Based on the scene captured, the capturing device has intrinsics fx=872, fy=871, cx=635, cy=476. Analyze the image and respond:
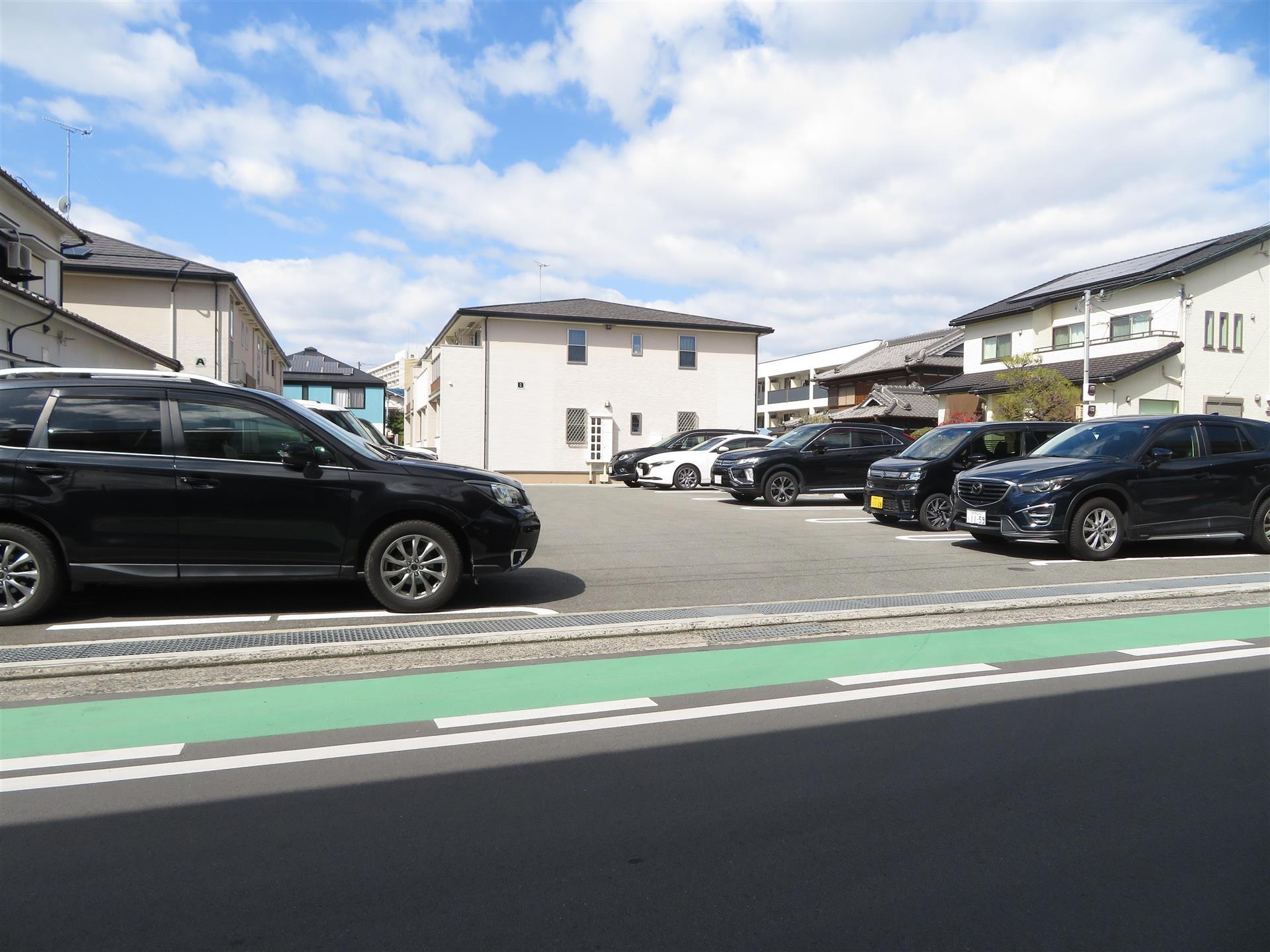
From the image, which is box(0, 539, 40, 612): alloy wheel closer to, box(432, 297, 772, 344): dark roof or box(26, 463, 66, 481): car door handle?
box(26, 463, 66, 481): car door handle

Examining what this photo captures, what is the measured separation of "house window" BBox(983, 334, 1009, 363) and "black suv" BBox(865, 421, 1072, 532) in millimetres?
24107

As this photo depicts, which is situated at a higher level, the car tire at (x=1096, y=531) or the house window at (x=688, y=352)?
the house window at (x=688, y=352)

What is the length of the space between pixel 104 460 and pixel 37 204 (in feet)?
50.1

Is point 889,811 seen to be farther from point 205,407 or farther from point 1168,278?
point 1168,278

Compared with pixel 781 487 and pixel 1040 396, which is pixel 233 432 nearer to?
pixel 781 487

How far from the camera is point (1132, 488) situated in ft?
33.7

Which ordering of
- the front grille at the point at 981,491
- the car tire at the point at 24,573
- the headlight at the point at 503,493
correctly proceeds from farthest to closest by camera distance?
the front grille at the point at 981,491 < the headlight at the point at 503,493 < the car tire at the point at 24,573

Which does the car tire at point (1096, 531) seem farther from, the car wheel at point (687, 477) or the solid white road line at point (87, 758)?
the car wheel at point (687, 477)

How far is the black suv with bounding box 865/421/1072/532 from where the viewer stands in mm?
13133

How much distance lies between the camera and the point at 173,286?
2784cm

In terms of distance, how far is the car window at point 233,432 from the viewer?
6609mm

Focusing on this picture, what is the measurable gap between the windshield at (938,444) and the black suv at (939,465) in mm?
11

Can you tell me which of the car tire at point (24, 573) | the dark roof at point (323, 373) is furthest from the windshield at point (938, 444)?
the dark roof at point (323, 373)

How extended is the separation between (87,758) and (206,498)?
278cm
